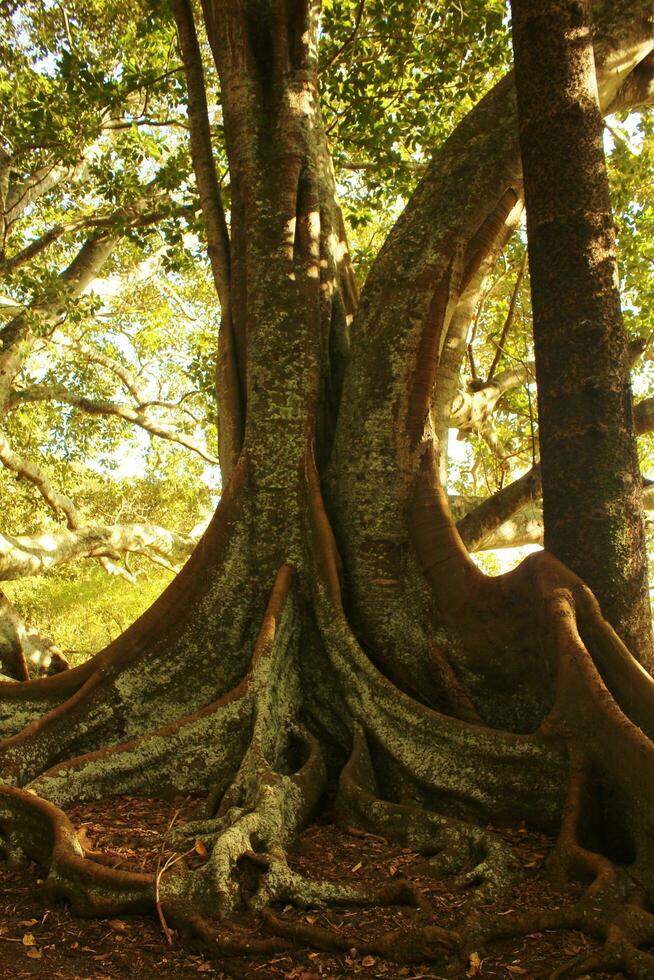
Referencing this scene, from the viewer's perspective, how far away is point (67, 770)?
4363mm

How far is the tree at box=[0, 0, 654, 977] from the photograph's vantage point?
3486 millimetres

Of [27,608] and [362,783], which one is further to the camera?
[27,608]

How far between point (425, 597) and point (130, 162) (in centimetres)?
702

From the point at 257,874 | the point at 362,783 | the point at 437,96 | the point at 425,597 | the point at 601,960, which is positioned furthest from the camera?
the point at 437,96

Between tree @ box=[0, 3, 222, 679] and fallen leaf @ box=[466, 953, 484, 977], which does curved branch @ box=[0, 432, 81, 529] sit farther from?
fallen leaf @ box=[466, 953, 484, 977]

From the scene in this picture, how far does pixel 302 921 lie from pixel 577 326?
Answer: 2998 mm

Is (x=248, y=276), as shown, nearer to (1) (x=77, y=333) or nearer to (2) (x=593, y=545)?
(2) (x=593, y=545)

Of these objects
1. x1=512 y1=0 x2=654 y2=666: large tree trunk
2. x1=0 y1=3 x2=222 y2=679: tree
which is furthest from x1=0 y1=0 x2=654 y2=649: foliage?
x1=512 y1=0 x2=654 y2=666: large tree trunk

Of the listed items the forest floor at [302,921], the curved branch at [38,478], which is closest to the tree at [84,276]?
the curved branch at [38,478]

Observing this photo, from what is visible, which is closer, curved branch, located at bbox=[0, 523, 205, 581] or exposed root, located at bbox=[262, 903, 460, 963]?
exposed root, located at bbox=[262, 903, 460, 963]

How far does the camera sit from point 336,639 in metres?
4.79

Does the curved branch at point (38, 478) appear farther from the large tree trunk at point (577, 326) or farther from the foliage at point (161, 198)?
the large tree trunk at point (577, 326)

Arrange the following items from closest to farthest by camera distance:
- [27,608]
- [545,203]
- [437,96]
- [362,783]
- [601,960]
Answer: [601,960], [362,783], [545,203], [437,96], [27,608]

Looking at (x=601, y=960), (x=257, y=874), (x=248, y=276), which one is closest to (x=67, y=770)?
(x=257, y=874)
